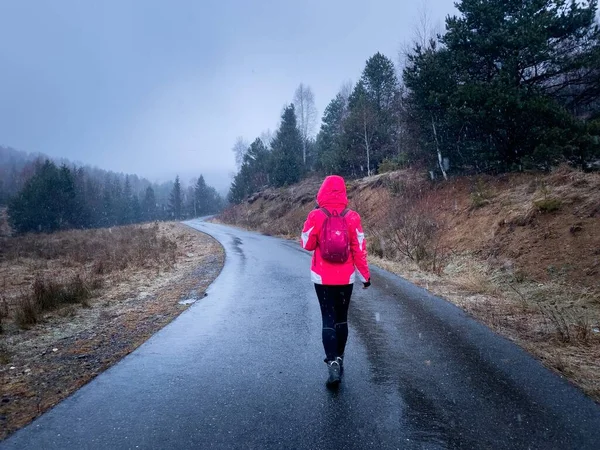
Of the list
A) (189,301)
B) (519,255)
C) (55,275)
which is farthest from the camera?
(55,275)

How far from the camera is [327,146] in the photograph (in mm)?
41531

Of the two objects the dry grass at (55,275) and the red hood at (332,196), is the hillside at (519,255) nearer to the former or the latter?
the red hood at (332,196)

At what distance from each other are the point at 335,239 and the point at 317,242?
0.27m

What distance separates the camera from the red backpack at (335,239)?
3.84m

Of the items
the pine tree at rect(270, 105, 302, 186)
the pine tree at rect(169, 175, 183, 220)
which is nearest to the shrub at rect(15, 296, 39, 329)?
the pine tree at rect(270, 105, 302, 186)

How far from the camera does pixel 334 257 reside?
384 cm

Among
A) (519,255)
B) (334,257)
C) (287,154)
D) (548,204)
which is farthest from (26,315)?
(287,154)

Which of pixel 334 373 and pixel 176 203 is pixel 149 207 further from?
pixel 334 373

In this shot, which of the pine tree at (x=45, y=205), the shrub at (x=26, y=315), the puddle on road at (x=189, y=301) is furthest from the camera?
the pine tree at (x=45, y=205)

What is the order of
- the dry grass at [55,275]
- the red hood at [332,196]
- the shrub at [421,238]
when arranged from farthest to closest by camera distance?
the shrub at [421,238] → the dry grass at [55,275] → the red hood at [332,196]

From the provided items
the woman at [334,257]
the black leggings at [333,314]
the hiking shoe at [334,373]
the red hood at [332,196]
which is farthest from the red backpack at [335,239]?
the hiking shoe at [334,373]

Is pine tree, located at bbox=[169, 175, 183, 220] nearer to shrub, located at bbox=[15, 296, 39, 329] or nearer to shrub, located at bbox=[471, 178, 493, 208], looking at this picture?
shrub, located at bbox=[471, 178, 493, 208]

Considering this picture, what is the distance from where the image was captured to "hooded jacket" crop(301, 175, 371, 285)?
12.9ft

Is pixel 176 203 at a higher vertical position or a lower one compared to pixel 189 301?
higher
